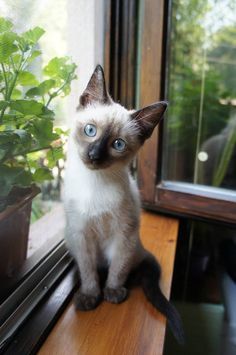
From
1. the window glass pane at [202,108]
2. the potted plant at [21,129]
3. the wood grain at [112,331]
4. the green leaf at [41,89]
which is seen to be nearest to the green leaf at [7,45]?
the potted plant at [21,129]

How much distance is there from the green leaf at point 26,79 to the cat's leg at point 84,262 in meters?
0.34

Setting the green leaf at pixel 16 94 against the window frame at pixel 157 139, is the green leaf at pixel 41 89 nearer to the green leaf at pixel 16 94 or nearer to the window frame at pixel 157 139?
the green leaf at pixel 16 94

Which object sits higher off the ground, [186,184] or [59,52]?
[59,52]

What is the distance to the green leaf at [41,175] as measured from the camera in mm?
791

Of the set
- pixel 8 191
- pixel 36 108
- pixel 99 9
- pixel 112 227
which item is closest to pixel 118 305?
pixel 112 227

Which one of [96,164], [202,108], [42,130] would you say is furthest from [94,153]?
[202,108]

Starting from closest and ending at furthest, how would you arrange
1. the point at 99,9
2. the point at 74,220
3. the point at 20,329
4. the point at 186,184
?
the point at 20,329
the point at 74,220
the point at 99,9
the point at 186,184

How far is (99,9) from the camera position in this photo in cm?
116

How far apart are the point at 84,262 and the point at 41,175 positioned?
25cm

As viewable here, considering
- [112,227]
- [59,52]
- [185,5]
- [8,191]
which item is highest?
[185,5]

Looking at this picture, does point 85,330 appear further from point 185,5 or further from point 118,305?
point 185,5

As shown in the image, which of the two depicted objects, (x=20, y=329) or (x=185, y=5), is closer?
(x=20, y=329)

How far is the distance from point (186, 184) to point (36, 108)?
76 centimetres

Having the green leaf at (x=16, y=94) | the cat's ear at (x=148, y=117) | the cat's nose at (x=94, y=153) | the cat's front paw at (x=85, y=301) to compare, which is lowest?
the cat's front paw at (x=85, y=301)
